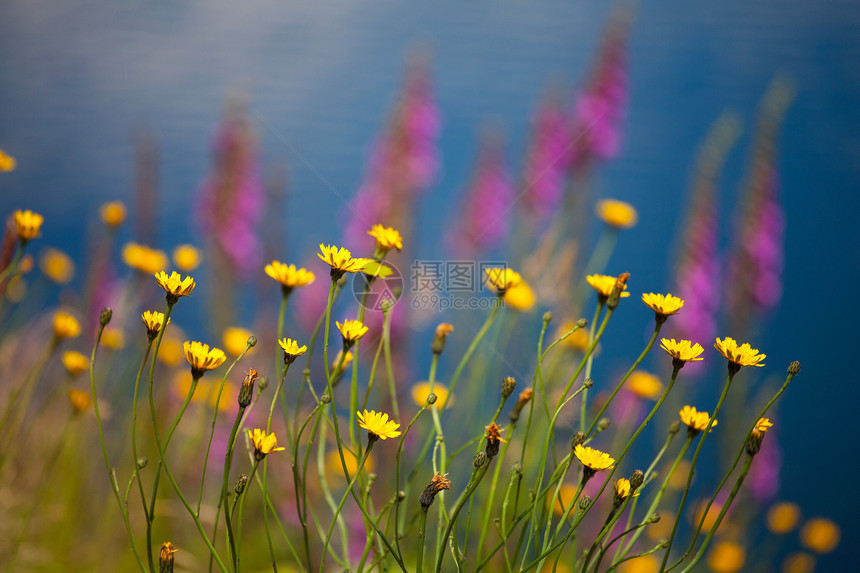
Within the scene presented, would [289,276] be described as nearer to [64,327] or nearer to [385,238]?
[385,238]

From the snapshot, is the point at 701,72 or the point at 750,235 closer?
the point at 750,235

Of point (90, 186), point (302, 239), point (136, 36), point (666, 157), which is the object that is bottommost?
point (302, 239)

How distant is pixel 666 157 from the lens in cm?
157

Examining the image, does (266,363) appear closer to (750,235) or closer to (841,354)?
(750,235)

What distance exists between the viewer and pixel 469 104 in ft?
5.54

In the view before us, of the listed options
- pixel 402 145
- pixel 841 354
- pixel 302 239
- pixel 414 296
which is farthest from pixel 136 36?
pixel 841 354

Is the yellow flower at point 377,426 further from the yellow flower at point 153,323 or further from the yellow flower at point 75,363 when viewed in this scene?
the yellow flower at point 75,363

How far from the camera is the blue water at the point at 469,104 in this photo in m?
1.31

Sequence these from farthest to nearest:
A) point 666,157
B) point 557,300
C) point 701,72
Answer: point 666,157
point 701,72
point 557,300

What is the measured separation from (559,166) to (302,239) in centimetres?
96

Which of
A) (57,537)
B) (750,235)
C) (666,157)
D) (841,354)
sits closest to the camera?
(57,537)

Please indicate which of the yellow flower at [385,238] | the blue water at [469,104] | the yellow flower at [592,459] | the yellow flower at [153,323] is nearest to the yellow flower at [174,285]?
the yellow flower at [153,323]

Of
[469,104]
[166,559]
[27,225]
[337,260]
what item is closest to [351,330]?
[337,260]

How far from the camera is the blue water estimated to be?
1.31m
